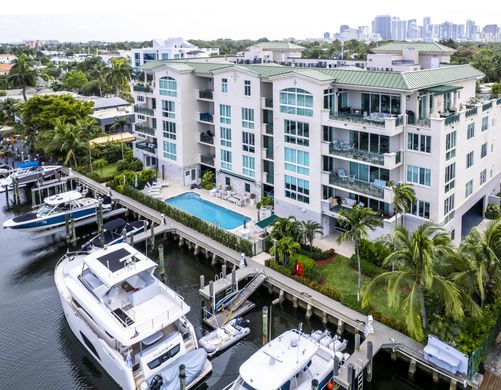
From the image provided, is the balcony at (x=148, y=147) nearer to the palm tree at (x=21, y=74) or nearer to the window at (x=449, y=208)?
the window at (x=449, y=208)

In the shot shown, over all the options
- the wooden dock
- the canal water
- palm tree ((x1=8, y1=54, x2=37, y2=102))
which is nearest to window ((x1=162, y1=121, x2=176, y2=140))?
the wooden dock

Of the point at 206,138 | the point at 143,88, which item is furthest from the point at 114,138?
the point at 206,138

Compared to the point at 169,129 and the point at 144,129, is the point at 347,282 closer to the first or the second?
the point at 169,129

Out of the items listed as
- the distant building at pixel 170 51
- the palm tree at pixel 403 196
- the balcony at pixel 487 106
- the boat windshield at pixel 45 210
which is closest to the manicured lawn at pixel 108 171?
the boat windshield at pixel 45 210

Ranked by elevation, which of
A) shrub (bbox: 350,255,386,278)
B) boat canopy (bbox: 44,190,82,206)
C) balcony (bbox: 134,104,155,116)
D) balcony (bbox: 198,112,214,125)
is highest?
balcony (bbox: 134,104,155,116)

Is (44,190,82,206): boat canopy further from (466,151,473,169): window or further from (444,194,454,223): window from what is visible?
(466,151,473,169): window

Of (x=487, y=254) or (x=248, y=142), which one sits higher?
(x=248, y=142)

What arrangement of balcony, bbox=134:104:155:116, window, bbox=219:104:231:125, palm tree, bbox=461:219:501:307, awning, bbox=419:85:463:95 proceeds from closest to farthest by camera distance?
palm tree, bbox=461:219:501:307, awning, bbox=419:85:463:95, window, bbox=219:104:231:125, balcony, bbox=134:104:155:116
